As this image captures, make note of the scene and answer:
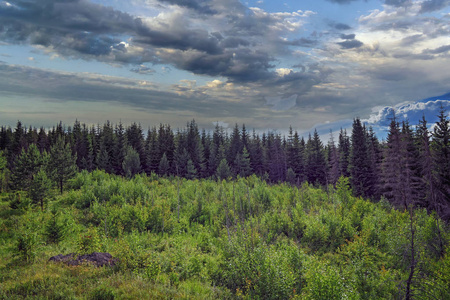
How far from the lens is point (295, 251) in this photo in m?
13.9

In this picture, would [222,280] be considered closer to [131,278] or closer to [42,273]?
[131,278]

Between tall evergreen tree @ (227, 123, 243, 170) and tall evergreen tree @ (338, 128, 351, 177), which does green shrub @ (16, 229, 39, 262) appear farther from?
tall evergreen tree @ (227, 123, 243, 170)

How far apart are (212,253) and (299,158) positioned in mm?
54950

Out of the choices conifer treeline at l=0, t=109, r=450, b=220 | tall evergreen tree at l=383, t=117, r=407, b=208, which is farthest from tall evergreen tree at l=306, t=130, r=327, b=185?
tall evergreen tree at l=383, t=117, r=407, b=208

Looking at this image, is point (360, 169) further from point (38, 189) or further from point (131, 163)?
point (38, 189)

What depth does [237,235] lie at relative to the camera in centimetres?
1561

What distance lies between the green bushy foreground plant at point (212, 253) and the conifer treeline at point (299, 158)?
1340 centimetres

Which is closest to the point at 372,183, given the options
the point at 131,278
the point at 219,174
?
the point at 219,174

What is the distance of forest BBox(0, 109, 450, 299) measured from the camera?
10.5m

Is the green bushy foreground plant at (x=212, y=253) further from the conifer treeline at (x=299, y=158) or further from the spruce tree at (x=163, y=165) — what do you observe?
the spruce tree at (x=163, y=165)

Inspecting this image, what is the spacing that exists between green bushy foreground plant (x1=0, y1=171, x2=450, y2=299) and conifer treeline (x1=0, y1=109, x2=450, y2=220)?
528 inches

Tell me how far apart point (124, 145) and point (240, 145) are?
3148 centimetres

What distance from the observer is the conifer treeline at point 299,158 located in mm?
33562

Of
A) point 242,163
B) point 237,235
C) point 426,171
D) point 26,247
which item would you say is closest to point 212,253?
point 237,235
